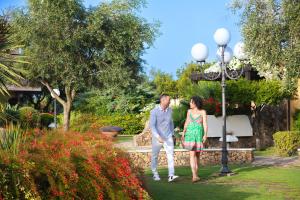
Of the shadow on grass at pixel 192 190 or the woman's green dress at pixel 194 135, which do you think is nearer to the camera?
the shadow on grass at pixel 192 190

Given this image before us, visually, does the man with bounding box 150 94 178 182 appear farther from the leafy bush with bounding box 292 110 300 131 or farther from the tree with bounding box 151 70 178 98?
the tree with bounding box 151 70 178 98

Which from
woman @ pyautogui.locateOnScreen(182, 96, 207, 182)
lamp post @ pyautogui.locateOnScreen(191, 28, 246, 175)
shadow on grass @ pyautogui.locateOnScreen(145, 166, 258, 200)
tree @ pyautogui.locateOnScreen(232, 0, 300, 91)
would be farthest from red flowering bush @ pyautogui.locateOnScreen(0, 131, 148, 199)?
tree @ pyautogui.locateOnScreen(232, 0, 300, 91)

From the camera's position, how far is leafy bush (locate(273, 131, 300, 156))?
17125mm

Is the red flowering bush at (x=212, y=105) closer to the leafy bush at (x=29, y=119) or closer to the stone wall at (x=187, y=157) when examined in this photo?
the stone wall at (x=187, y=157)

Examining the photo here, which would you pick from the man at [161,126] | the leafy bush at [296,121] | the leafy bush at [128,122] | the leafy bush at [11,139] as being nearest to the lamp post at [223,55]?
the man at [161,126]

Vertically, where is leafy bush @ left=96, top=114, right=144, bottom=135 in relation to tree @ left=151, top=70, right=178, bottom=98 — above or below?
below

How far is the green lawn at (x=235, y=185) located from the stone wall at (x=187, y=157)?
3.46ft

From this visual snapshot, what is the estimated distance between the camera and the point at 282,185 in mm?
10305

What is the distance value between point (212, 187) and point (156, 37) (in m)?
19.4

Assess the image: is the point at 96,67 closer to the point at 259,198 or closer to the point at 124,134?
the point at 124,134

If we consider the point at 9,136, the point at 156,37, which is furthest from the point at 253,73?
the point at 9,136

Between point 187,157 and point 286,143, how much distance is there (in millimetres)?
4136

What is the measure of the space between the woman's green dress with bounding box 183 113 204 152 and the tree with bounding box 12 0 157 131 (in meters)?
16.1

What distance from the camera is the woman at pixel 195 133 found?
11102mm
